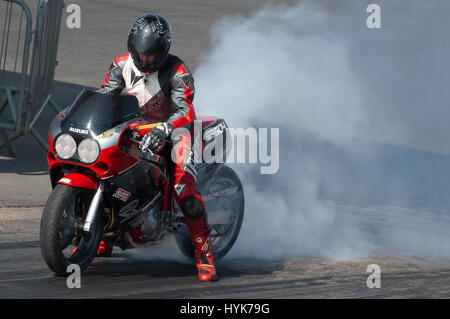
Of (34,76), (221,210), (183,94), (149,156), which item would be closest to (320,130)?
(34,76)

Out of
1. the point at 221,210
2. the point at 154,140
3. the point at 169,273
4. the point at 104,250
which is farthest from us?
the point at 221,210

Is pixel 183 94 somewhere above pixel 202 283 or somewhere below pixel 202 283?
above

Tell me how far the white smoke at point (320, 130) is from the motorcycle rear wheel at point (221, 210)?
0.33m

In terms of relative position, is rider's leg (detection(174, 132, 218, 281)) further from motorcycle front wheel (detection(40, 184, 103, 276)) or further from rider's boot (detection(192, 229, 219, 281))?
motorcycle front wheel (detection(40, 184, 103, 276))

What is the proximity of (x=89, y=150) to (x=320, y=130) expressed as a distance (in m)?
7.43

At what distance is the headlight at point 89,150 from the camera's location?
5.93 m

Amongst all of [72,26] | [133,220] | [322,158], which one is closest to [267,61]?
[322,158]

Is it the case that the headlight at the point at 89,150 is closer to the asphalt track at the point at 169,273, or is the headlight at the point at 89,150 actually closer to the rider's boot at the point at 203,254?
the asphalt track at the point at 169,273

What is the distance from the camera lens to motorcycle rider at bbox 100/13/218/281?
6422mm

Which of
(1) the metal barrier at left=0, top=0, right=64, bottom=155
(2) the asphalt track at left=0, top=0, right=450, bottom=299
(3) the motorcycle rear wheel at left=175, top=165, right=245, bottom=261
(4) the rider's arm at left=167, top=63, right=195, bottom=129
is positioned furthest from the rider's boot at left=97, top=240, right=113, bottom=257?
(1) the metal barrier at left=0, top=0, right=64, bottom=155

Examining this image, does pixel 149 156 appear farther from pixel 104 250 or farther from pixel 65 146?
pixel 104 250

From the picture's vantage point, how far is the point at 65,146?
19.7ft
